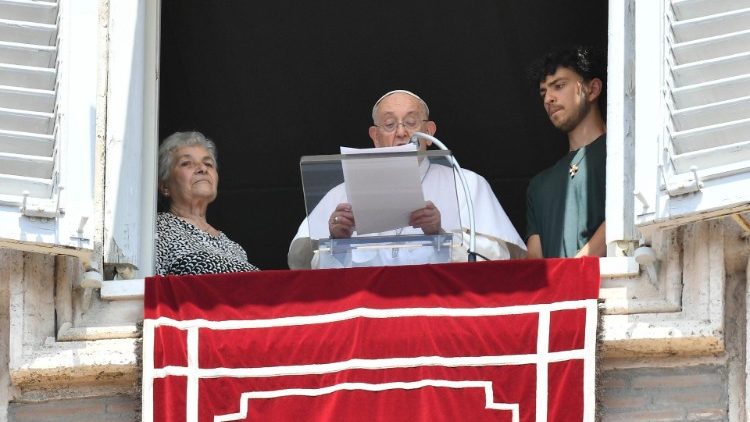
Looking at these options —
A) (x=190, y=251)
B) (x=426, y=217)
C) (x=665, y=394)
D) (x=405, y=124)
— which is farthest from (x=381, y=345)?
(x=405, y=124)

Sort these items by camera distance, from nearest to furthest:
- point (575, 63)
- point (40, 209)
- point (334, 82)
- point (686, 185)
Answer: point (686, 185)
point (40, 209)
point (575, 63)
point (334, 82)

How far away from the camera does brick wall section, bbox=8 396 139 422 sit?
25.7 ft

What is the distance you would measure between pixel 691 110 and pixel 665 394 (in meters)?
0.82

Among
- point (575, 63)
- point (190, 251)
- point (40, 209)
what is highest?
point (575, 63)

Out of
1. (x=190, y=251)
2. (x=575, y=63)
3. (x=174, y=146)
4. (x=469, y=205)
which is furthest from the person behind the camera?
(x=174, y=146)

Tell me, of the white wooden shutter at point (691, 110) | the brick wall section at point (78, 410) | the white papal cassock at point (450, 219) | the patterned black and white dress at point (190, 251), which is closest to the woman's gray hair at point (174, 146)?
the patterned black and white dress at point (190, 251)

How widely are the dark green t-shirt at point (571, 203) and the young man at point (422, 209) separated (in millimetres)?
113

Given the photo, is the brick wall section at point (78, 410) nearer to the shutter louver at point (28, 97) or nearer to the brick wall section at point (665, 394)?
the shutter louver at point (28, 97)

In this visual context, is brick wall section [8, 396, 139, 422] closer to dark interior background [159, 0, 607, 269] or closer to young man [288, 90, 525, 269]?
young man [288, 90, 525, 269]

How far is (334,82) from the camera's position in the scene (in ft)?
35.6

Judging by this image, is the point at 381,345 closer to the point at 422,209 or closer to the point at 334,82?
the point at 422,209

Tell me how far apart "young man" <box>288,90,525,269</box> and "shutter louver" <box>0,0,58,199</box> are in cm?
84

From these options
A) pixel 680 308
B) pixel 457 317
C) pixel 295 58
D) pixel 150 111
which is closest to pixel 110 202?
pixel 150 111

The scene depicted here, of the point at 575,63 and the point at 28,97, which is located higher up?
Result: the point at 575,63
